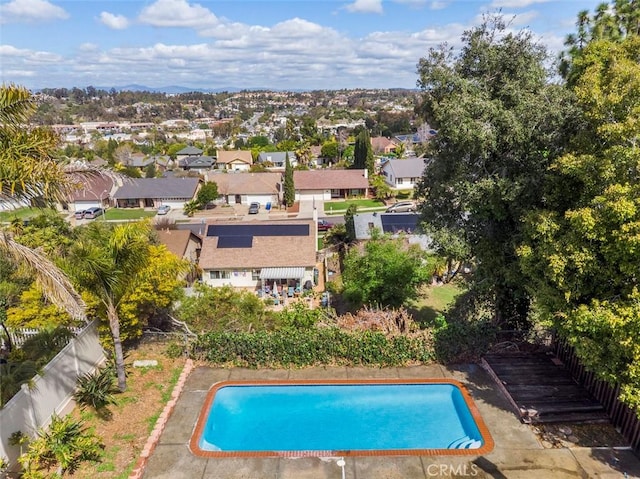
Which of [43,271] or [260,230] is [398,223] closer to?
[260,230]

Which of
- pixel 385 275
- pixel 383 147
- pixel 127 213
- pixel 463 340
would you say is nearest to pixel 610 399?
pixel 463 340

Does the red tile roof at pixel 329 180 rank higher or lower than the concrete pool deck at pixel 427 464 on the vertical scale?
higher

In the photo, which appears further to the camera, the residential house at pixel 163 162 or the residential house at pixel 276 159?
the residential house at pixel 163 162

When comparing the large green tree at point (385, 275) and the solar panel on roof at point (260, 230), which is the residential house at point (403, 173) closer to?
the solar panel on roof at point (260, 230)

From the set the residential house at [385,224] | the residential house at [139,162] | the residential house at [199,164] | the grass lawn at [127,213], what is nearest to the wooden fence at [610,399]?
the residential house at [385,224]

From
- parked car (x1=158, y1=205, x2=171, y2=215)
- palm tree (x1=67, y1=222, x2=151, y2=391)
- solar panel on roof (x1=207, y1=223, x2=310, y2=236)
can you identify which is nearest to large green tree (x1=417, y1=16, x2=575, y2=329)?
palm tree (x1=67, y1=222, x2=151, y2=391)

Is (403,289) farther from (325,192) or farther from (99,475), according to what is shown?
(325,192)

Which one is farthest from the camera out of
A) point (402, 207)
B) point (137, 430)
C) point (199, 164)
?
point (199, 164)
